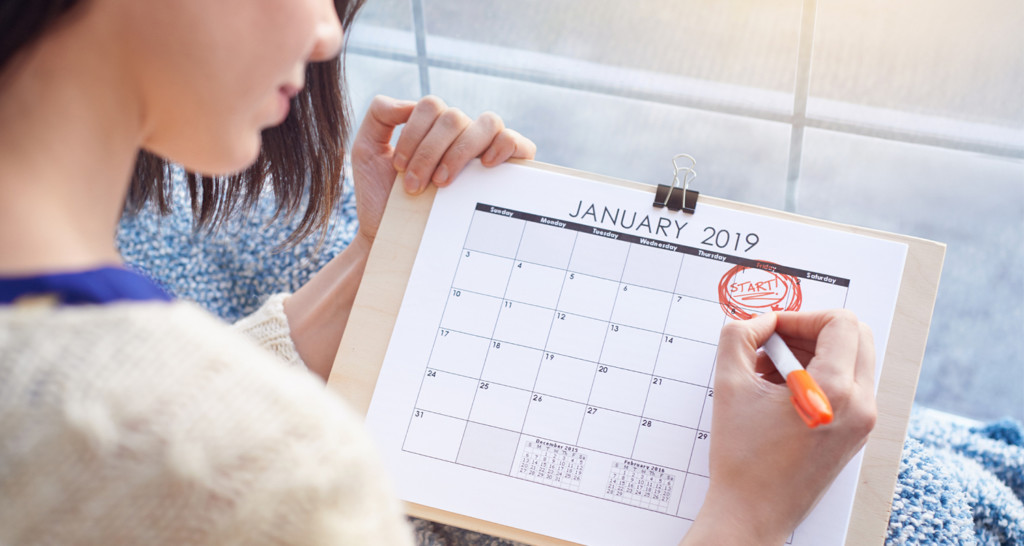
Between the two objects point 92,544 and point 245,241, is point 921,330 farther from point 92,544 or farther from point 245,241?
point 245,241

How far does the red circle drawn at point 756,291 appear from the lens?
62cm

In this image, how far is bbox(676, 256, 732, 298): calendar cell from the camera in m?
0.63

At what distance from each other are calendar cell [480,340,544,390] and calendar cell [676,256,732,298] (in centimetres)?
14

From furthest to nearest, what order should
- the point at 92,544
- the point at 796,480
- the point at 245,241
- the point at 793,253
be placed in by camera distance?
the point at 245,241 < the point at 793,253 < the point at 796,480 < the point at 92,544

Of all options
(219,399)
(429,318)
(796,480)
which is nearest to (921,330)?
(796,480)

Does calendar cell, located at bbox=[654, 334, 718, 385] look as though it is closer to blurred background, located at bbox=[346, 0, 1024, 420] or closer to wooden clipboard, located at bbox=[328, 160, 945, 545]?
wooden clipboard, located at bbox=[328, 160, 945, 545]

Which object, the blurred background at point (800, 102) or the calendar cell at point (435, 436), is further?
the blurred background at point (800, 102)

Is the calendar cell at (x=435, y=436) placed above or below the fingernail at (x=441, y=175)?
below

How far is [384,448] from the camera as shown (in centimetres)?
62

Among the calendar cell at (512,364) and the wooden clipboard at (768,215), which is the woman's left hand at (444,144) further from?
the calendar cell at (512,364)

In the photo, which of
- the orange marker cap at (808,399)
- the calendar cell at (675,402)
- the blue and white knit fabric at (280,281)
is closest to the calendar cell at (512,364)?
the calendar cell at (675,402)

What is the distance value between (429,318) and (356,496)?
1.01 ft

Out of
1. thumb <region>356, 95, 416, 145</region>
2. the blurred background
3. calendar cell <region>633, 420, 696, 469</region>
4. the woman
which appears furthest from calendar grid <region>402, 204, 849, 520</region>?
the blurred background

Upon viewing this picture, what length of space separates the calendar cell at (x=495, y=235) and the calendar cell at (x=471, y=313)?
0.04 m
